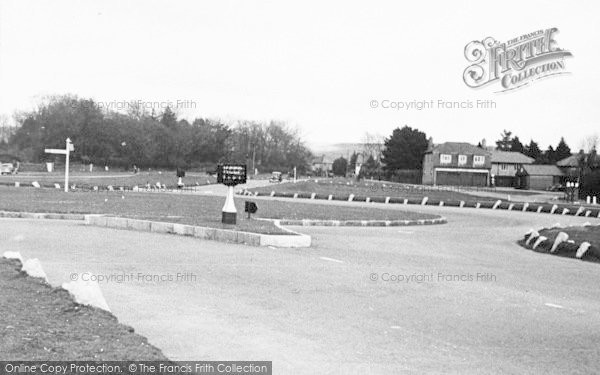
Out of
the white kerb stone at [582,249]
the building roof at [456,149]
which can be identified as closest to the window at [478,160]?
the building roof at [456,149]

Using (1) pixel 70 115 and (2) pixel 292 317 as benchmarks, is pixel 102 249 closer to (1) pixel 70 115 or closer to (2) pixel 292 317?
(2) pixel 292 317

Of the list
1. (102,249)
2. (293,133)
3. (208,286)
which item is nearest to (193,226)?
(102,249)

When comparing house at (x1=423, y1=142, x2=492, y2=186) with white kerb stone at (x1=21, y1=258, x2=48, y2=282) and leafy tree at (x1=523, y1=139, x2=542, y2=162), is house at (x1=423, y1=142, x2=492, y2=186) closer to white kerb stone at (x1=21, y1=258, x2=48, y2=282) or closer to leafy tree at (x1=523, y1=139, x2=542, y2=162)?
leafy tree at (x1=523, y1=139, x2=542, y2=162)

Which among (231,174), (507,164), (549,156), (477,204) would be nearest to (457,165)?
(507,164)

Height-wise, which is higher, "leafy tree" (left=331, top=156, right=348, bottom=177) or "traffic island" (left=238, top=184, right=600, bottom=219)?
"leafy tree" (left=331, top=156, right=348, bottom=177)

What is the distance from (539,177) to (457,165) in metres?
14.1

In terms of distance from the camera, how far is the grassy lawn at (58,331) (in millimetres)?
4977

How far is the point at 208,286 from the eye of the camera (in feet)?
30.0

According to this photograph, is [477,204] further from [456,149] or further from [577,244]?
[456,149]

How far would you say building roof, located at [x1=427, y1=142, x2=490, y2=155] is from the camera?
10968cm

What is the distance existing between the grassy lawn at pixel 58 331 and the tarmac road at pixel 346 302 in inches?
18.0

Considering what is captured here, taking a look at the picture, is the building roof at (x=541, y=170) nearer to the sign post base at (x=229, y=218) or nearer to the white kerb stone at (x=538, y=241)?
the white kerb stone at (x=538, y=241)

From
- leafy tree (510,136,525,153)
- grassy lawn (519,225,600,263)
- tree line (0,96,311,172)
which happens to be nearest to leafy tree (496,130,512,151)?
leafy tree (510,136,525,153)

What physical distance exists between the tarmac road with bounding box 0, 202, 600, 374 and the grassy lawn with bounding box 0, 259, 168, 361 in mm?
456
